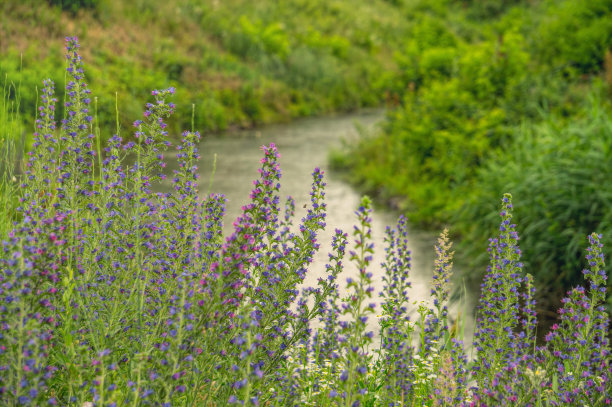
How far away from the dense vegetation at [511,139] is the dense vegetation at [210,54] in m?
1.99

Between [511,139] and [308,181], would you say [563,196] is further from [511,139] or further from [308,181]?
[308,181]

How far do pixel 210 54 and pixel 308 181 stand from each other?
789 cm

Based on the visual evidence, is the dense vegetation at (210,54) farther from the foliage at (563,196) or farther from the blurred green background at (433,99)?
the foliage at (563,196)

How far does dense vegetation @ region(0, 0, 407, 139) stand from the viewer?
8492mm

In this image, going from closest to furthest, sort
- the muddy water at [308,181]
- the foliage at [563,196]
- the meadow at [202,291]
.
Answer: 1. the meadow at [202,291]
2. the foliage at [563,196]
3. the muddy water at [308,181]

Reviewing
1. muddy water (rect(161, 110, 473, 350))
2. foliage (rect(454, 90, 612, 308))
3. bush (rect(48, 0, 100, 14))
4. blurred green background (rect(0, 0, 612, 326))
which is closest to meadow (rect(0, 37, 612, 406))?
blurred green background (rect(0, 0, 612, 326))

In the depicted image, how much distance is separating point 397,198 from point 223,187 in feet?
9.13

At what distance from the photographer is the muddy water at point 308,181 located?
6277mm

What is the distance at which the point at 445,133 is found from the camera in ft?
28.6

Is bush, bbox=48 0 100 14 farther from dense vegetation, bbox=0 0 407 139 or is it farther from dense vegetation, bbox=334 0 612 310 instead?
dense vegetation, bbox=334 0 612 310

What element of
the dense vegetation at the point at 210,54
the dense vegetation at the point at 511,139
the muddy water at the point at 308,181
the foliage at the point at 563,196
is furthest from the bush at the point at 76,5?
the foliage at the point at 563,196

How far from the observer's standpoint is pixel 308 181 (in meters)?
9.57

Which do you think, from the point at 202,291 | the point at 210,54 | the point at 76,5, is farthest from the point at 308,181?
the point at 210,54

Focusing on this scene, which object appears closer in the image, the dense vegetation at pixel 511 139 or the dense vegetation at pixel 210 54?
the dense vegetation at pixel 511 139
